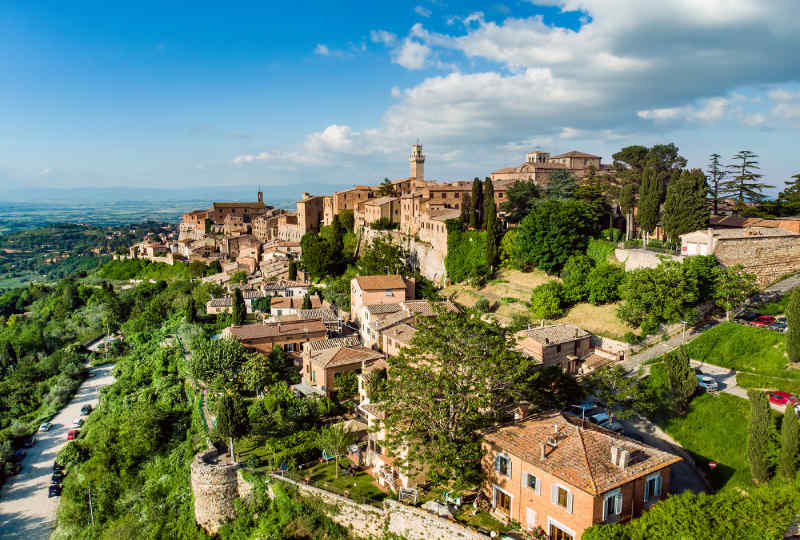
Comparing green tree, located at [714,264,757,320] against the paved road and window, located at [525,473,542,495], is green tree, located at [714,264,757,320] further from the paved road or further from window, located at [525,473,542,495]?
the paved road

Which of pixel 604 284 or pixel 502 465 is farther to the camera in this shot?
pixel 604 284

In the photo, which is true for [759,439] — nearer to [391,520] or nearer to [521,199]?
[391,520]

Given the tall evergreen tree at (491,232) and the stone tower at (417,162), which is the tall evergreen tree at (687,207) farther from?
the stone tower at (417,162)

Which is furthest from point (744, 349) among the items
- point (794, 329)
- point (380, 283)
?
point (380, 283)

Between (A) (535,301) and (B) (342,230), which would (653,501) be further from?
(B) (342,230)

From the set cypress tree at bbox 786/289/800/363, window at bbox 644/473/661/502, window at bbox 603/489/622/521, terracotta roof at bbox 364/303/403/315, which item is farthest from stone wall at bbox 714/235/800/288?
terracotta roof at bbox 364/303/403/315

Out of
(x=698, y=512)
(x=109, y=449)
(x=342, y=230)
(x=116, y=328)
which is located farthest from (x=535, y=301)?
(x=116, y=328)
